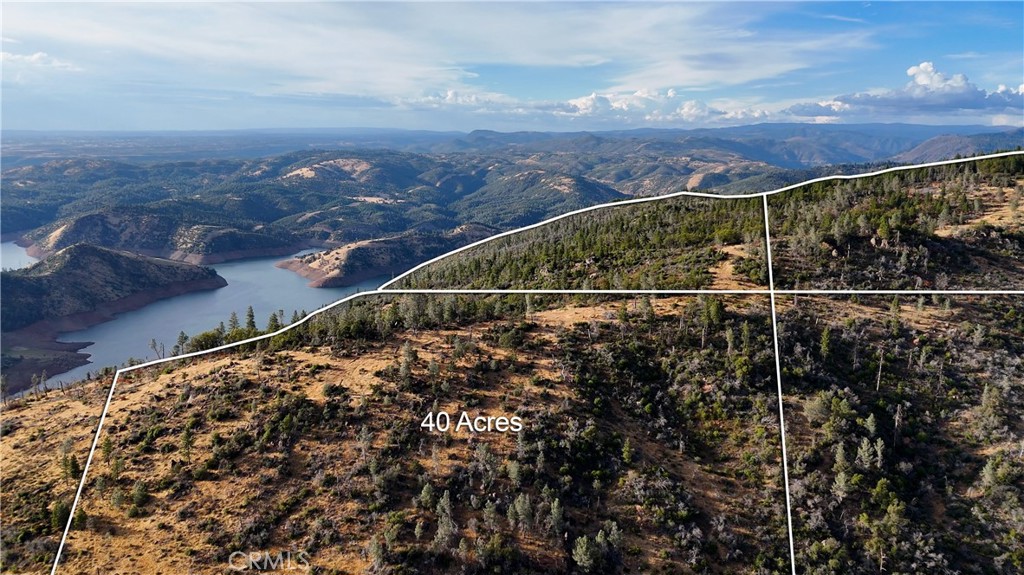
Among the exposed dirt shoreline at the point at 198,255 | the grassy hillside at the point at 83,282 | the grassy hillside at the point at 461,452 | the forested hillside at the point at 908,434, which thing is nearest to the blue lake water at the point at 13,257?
the exposed dirt shoreline at the point at 198,255

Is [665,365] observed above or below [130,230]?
below

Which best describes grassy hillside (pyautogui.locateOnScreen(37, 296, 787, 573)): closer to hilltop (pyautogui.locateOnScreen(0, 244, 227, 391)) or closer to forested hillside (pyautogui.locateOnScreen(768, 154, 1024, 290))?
forested hillside (pyautogui.locateOnScreen(768, 154, 1024, 290))

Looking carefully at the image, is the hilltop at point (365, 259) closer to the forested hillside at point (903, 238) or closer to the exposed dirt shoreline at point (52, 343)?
the exposed dirt shoreline at point (52, 343)

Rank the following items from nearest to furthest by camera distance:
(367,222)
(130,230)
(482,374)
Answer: (482,374) → (130,230) → (367,222)

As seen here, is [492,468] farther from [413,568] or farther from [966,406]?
[966,406]

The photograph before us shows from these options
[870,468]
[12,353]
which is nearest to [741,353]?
[870,468]

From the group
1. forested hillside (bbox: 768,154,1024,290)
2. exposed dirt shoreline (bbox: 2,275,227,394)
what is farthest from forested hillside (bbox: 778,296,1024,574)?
exposed dirt shoreline (bbox: 2,275,227,394)

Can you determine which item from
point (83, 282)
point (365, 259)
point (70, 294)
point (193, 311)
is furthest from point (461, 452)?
point (365, 259)

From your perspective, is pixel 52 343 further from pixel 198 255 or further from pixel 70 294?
pixel 198 255
